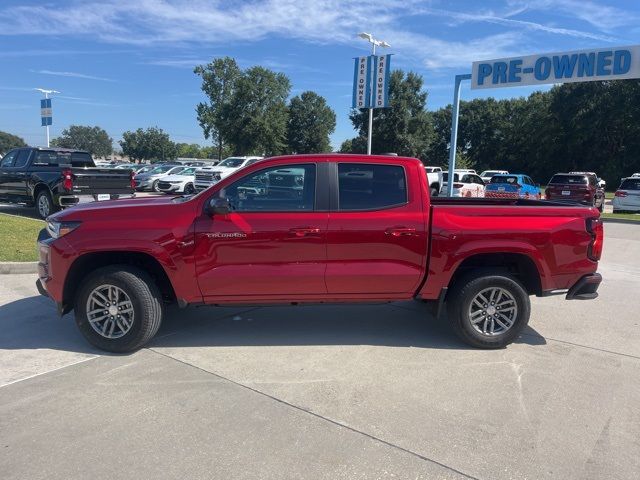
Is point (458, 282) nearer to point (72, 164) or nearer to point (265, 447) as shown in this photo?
point (265, 447)

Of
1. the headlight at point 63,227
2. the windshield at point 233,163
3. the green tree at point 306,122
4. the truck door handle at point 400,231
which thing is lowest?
the headlight at point 63,227

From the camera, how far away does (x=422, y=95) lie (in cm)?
5572

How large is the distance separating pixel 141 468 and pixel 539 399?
114 inches

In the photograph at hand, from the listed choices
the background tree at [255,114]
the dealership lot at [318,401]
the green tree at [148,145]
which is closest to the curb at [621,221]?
the dealership lot at [318,401]

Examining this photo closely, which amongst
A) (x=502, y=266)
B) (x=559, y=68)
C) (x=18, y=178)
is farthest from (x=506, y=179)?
(x=502, y=266)

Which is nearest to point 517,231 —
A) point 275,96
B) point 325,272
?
point 325,272

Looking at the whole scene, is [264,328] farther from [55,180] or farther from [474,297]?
[55,180]

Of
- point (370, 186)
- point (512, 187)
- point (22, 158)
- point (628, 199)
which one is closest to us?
point (370, 186)

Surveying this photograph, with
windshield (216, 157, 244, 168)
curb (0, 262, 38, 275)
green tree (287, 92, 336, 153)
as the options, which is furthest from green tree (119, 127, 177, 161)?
curb (0, 262, 38, 275)

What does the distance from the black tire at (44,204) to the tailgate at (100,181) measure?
3.91ft

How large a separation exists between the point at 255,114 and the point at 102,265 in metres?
55.7

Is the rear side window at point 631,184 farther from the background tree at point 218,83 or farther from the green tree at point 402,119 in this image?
the background tree at point 218,83

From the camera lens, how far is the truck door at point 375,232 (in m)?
4.70

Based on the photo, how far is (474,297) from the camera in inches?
194
